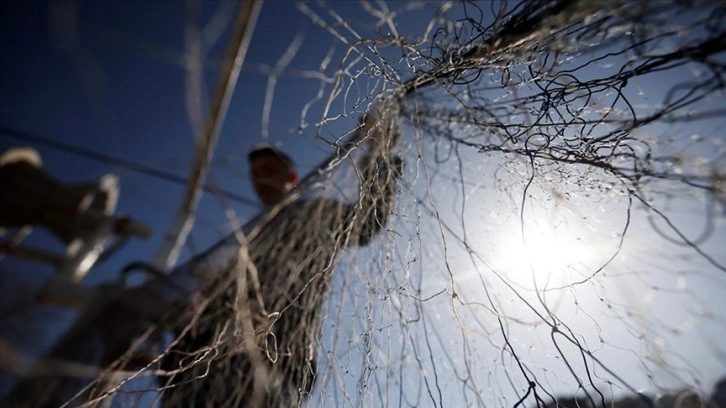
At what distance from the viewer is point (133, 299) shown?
2.24 meters

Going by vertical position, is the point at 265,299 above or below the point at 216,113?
below

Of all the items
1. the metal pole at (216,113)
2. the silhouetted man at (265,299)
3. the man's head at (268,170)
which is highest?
the man's head at (268,170)

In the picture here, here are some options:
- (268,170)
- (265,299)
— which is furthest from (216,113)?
(268,170)

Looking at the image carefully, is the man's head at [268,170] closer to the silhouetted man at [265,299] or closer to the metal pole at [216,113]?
the metal pole at [216,113]

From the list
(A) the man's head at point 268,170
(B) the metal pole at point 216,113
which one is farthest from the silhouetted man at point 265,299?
(A) the man's head at point 268,170

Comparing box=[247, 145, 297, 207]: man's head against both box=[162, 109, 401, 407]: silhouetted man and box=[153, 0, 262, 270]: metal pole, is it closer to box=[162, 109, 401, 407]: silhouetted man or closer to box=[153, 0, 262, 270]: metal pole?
box=[153, 0, 262, 270]: metal pole

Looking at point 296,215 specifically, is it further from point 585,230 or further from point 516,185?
point 585,230

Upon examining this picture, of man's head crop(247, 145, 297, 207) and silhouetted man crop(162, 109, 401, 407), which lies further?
man's head crop(247, 145, 297, 207)

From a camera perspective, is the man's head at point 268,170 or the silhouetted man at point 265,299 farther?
the man's head at point 268,170

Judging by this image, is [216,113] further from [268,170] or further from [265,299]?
[268,170]

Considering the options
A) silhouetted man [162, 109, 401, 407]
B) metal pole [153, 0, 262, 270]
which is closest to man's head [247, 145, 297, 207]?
metal pole [153, 0, 262, 270]

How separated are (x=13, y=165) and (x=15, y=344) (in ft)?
5.91

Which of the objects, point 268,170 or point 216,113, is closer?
point 216,113

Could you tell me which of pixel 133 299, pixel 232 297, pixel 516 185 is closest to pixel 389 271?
pixel 516 185
